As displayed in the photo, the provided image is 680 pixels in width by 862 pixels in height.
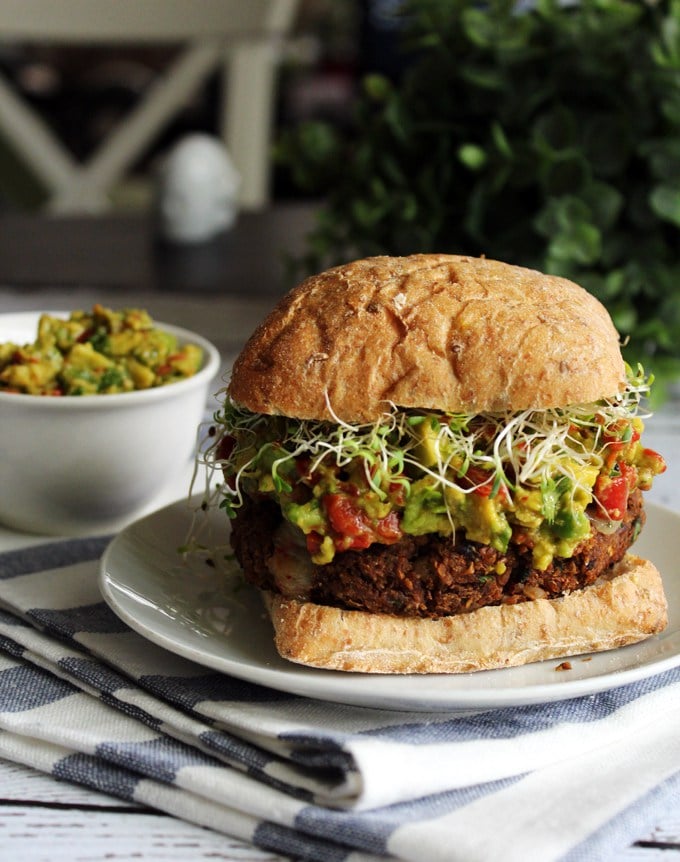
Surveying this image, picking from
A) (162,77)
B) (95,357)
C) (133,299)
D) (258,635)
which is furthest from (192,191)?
(162,77)

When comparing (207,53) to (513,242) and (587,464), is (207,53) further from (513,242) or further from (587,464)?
(587,464)

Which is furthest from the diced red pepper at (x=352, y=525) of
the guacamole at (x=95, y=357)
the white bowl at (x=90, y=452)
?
the guacamole at (x=95, y=357)

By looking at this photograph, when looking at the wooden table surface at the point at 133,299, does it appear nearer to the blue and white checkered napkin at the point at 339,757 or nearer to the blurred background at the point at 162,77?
the blue and white checkered napkin at the point at 339,757

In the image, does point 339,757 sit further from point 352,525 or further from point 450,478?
point 450,478

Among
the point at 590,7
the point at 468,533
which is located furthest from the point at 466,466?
the point at 590,7

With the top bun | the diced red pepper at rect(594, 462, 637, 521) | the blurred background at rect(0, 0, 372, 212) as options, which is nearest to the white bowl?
the top bun

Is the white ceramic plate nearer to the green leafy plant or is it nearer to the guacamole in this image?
the guacamole
